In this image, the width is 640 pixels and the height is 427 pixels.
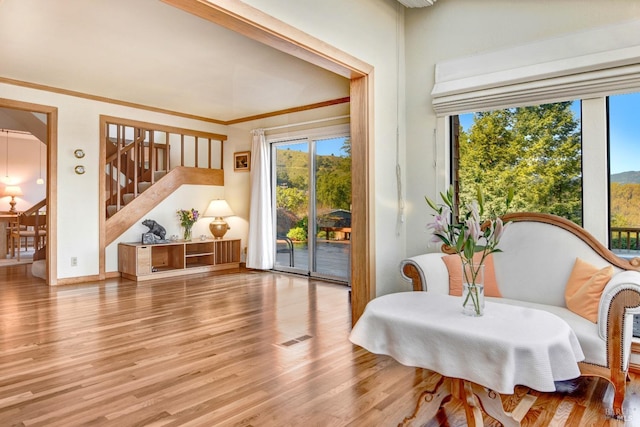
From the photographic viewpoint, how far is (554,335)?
1.64 meters

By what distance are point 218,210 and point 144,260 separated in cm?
155

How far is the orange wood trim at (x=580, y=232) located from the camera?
2.62 metres

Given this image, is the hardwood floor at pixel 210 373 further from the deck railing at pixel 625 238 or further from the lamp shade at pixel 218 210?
the lamp shade at pixel 218 210

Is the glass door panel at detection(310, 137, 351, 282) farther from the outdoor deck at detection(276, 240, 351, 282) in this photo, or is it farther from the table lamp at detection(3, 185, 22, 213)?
the table lamp at detection(3, 185, 22, 213)

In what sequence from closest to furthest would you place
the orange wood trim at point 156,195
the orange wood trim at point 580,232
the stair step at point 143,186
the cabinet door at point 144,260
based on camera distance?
1. the orange wood trim at point 580,232
2. the cabinet door at point 144,260
3. the orange wood trim at point 156,195
4. the stair step at point 143,186

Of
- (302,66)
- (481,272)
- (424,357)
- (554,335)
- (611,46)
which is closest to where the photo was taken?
(554,335)

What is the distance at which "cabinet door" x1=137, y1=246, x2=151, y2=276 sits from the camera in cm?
603

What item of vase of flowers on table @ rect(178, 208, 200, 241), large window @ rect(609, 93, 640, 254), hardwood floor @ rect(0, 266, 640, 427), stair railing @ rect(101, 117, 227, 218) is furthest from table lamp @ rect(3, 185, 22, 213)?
large window @ rect(609, 93, 640, 254)

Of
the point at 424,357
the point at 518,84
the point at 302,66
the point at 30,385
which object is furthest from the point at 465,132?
the point at 30,385

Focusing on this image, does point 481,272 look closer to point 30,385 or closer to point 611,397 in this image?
point 611,397

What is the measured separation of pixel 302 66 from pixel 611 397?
3.92 meters

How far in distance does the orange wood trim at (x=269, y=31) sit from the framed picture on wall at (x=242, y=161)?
4226 mm

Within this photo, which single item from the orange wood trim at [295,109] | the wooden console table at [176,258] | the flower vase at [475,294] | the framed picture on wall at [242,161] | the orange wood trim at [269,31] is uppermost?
the orange wood trim at [295,109]

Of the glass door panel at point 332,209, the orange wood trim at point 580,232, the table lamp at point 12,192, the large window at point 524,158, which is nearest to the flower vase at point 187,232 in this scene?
the glass door panel at point 332,209
